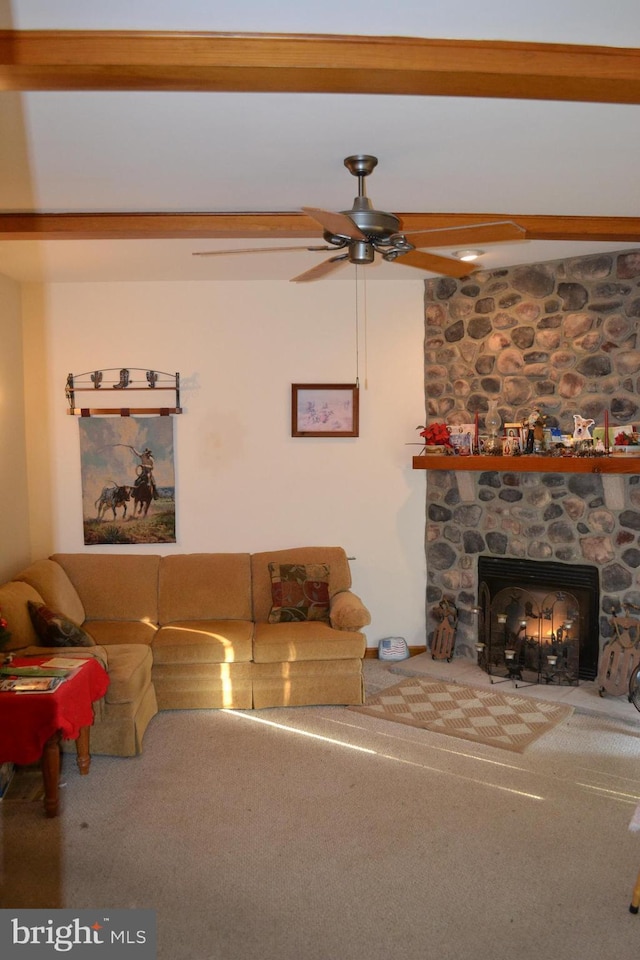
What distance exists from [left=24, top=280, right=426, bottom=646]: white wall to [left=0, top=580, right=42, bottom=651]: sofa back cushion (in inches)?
48.4

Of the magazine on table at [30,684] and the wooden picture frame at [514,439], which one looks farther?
the wooden picture frame at [514,439]

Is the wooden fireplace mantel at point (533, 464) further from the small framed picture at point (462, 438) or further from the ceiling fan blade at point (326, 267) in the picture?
the ceiling fan blade at point (326, 267)

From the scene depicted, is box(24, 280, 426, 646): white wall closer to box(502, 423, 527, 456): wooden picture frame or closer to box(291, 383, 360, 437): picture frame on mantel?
box(291, 383, 360, 437): picture frame on mantel

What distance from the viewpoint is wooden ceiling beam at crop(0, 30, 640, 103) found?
229cm

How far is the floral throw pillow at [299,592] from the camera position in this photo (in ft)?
16.6

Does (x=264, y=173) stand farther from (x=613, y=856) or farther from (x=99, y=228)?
(x=613, y=856)

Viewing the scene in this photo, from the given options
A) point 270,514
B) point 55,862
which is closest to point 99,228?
point 270,514

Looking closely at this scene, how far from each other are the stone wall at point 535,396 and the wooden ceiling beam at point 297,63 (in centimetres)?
257

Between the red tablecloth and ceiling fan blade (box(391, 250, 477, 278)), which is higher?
ceiling fan blade (box(391, 250, 477, 278))

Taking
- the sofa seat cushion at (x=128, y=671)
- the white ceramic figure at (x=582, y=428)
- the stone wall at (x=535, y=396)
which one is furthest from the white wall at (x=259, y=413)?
Answer: the sofa seat cushion at (x=128, y=671)

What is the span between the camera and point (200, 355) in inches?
219

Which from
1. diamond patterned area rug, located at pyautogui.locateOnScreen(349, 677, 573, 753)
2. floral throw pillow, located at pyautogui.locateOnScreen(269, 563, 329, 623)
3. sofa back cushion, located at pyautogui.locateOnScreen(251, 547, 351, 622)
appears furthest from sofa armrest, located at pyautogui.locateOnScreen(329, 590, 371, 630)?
diamond patterned area rug, located at pyautogui.locateOnScreen(349, 677, 573, 753)

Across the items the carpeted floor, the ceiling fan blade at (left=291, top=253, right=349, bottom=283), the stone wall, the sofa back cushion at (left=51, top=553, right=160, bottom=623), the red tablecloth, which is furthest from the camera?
the sofa back cushion at (left=51, top=553, right=160, bottom=623)

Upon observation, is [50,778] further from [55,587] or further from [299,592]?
[299,592]
